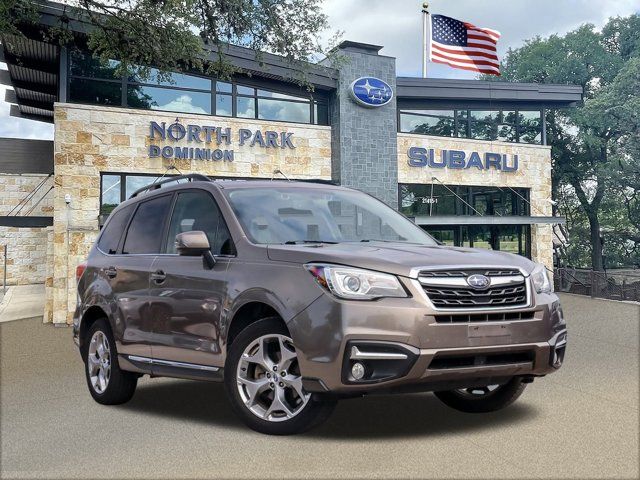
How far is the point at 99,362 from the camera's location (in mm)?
7016

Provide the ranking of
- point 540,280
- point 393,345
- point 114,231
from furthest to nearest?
point 114,231 → point 540,280 → point 393,345

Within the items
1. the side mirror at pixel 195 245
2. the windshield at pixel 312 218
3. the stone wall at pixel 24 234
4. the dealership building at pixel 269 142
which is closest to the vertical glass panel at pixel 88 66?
the dealership building at pixel 269 142

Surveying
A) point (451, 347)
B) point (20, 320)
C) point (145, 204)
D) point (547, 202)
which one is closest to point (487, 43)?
point (547, 202)

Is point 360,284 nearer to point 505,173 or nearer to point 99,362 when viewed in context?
point 99,362

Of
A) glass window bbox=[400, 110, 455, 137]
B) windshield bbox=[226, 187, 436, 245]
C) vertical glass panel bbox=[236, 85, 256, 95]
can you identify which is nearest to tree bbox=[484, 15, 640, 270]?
glass window bbox=[400, 110, 455, 137]

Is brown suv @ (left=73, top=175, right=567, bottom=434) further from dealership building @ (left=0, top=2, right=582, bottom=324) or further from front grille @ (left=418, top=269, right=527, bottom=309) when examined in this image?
dealership building @ (left=0, top=2, right=582, bottom=324)

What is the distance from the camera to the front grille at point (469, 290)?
462 cm

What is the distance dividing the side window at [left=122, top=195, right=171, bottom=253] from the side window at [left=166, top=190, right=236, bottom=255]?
0.20 metres

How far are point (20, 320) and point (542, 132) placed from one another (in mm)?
19596

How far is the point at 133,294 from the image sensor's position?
21.2 feet

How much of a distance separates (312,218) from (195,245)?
39.4 inches

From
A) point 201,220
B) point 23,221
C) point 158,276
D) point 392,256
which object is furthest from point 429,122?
point 392,256

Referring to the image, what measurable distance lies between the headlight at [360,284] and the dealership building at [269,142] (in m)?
11.5

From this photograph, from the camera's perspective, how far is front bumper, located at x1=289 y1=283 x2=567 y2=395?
451cm
